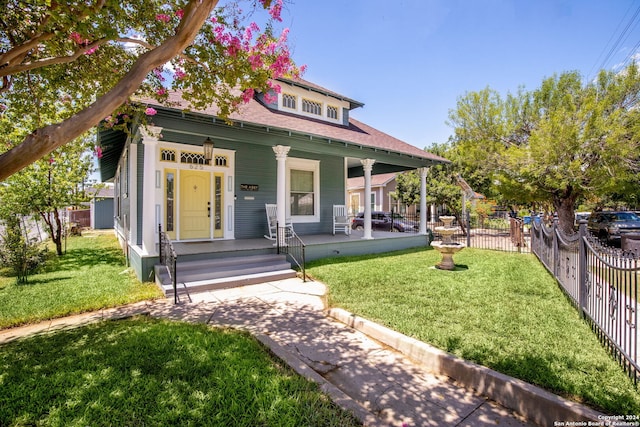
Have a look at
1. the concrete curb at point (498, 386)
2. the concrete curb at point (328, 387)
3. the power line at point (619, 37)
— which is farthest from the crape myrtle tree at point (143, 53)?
the power line at point (619, 37)

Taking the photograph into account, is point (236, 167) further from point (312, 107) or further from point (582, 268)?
point (582, 268)

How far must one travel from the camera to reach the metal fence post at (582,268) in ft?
13.4

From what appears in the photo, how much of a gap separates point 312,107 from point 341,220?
4.33 m

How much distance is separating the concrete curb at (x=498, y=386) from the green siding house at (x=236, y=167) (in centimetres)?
→ 523

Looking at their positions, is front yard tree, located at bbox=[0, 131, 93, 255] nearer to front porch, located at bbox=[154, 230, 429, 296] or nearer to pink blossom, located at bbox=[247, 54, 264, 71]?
front porch, located at bbox=[154, 230, 429, 296]

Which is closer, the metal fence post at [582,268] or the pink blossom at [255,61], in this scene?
the metal fence post at [582,268]

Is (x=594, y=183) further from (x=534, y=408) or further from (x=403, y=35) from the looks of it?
(x=534, y=408)

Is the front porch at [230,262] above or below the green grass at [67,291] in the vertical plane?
above

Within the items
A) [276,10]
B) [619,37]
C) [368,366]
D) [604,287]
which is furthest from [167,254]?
[619,37]

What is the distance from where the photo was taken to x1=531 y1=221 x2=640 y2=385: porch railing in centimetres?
276

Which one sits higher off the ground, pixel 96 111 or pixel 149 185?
pixel 96 111

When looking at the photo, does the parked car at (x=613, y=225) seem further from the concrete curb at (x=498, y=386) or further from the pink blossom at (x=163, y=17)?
the pink blossom at (x=163, y=17)

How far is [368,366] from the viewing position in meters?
3.16

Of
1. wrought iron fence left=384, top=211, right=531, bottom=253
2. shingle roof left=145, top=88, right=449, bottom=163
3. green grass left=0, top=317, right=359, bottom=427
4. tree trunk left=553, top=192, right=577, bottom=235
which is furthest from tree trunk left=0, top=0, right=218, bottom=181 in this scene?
tree trunk left=553, top=192, right=577, bottom=235
